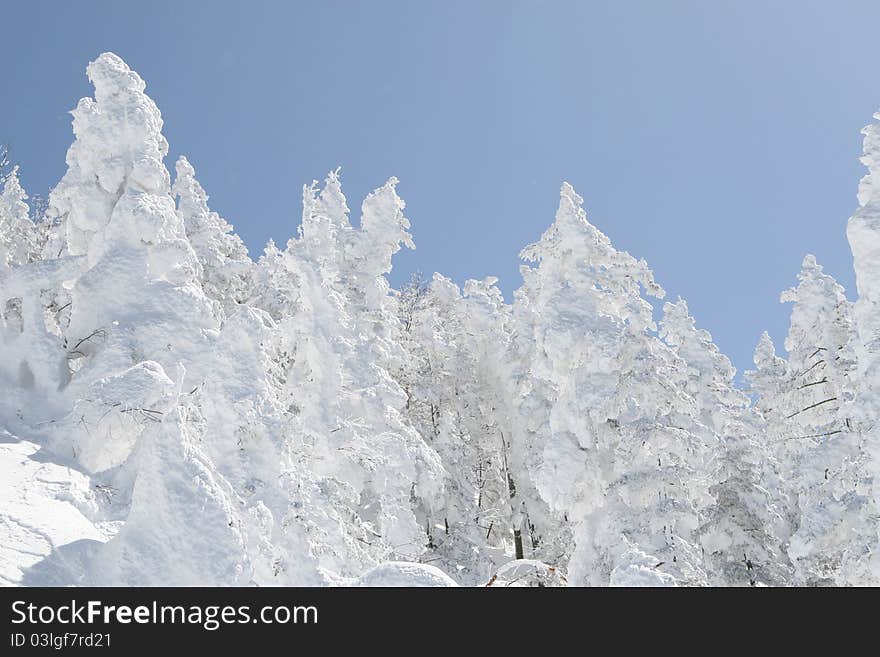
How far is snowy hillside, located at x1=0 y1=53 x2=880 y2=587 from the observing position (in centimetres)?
1307

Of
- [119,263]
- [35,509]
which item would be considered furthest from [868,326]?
[119,263]

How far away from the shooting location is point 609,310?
66.9 feet

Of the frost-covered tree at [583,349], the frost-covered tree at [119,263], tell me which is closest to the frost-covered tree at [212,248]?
the frost-covered tree at [119,263]

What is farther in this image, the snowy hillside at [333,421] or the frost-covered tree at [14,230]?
the frost-covered tree at [14,230]

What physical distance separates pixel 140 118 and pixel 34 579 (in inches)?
631

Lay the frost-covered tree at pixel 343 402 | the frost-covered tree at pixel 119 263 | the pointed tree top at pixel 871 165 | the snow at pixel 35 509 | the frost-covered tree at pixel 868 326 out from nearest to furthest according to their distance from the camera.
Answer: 1. the snow at pixel 35 509
2. the frost-covered tree at pixel 868 326
3. the pointed tree top at pixel 871 165
4. the frost-covered tree at pixel 119 263
5. the frost-covered tree at pixel 343 402

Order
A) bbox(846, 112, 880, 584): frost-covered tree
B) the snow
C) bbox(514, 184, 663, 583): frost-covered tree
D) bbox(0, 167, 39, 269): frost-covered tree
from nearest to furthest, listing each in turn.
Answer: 1. the snow
2. bbox(846, 112, 880, 584): frost-covered tree
3. bbox(514, 184, 663, 583): frost-covered tree
4. bbox(0, 167, 39, 269): frost-covered tree

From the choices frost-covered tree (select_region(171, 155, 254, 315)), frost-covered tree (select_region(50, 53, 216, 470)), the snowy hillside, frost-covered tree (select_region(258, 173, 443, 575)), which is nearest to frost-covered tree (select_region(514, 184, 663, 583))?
the snowy hillside

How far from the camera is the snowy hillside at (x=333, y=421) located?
515 inches

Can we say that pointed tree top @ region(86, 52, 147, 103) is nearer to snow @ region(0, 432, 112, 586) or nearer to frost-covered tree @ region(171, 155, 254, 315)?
frost-covered tree @ region(171, 155, 254, 315)

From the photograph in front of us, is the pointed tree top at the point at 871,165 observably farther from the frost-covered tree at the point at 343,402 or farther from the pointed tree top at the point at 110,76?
the pointed tree top at the point at 110,76
